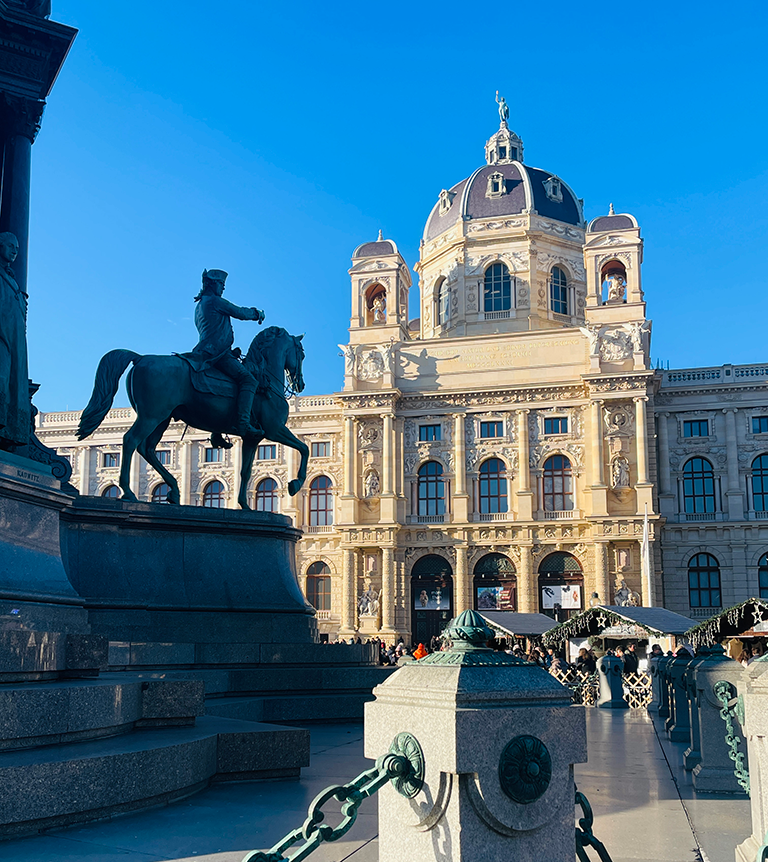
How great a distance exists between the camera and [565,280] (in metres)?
55.1

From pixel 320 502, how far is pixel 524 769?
160 feet

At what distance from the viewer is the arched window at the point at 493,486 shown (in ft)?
156

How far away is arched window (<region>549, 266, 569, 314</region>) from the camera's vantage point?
179ft

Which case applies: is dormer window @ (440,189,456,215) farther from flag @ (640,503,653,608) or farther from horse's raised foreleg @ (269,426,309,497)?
horse's raised foreleg @ (269,426,309,497)

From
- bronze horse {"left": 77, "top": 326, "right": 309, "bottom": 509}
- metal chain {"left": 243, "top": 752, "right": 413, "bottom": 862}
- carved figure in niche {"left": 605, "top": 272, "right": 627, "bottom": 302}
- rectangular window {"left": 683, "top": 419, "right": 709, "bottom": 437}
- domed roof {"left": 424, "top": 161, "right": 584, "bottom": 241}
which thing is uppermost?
domed roof {"left": 424, "top": 161, "right": 584, "bottom": 241}

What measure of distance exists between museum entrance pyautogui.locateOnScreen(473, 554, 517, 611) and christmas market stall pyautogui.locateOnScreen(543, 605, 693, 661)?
19.6 metres

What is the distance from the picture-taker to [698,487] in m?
46.4

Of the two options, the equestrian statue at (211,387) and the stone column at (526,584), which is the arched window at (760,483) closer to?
the stone column at (526,584)

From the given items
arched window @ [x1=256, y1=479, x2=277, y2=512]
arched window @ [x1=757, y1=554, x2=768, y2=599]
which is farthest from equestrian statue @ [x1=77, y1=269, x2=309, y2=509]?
arched window @ [x1=256, y1=479, x2=277, y2=512]

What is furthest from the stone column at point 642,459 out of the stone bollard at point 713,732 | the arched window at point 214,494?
the stone bollard at point 713,732

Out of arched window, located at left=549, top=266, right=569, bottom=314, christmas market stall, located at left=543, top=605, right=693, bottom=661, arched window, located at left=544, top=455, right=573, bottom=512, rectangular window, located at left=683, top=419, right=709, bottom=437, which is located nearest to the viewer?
christmas market stall, located at left=543, top=605, right=693, bottom=661

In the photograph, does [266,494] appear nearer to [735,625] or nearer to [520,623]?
[520,623]

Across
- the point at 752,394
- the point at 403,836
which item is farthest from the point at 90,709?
the point at 752,394

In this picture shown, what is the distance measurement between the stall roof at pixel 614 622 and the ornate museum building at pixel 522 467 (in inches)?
665
